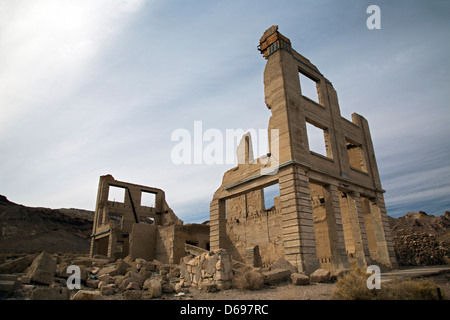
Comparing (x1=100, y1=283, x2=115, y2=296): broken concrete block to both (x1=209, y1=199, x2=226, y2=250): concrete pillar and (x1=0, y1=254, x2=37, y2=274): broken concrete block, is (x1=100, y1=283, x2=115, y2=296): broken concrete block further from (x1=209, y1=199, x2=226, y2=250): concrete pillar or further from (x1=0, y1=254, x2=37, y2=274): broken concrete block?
(x1=209, y1=199, x2=226, y2=250): concrete pillar

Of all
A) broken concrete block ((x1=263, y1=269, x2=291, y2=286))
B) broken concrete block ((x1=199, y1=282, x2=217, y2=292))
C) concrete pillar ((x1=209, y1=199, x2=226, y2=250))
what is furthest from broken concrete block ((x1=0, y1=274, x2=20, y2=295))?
concrete pillar ((x1=209, y1=199, x2=226, y2=250))

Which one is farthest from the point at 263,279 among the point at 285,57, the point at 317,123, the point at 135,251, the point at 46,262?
the point at 135,251

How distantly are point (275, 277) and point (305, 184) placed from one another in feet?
15.4

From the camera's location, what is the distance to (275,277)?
822 centimetres

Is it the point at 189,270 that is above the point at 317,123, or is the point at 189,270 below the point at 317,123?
below

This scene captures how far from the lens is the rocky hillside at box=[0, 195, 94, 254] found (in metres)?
33.3

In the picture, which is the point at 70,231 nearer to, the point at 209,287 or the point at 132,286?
the point at 132,286

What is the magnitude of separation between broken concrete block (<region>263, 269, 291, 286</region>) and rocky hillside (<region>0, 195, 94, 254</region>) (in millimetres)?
30876

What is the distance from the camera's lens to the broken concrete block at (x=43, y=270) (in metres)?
7.76

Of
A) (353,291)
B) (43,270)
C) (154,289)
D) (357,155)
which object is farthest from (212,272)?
(357,155)

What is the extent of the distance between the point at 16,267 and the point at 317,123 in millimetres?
13651

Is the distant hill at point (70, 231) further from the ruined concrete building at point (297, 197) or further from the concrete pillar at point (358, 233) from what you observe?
the concrete pillar at point (358, 233)
